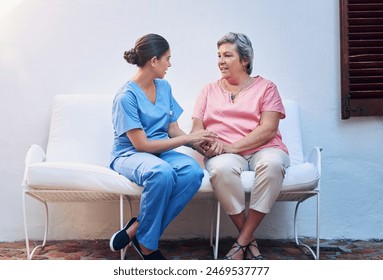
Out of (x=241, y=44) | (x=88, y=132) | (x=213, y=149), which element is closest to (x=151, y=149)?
(x=213, y=149)

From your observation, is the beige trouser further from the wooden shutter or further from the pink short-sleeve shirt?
the wooden shutter

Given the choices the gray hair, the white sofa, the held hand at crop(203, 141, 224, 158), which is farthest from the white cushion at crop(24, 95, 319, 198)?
the gray hair

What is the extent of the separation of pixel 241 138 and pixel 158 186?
1.68ft

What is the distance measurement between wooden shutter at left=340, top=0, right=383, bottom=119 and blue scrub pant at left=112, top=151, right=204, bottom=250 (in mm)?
1002

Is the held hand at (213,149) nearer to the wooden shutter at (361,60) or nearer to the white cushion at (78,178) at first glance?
the white cushion at (78,178)

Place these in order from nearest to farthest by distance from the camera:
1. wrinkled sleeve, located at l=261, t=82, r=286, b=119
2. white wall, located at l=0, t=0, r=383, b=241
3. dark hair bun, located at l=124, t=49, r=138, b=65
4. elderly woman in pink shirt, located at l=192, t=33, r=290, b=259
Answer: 1. elderly woman in pink shirt, located at l=192, t=33, r=290, b=259
2. dark hair bun, located at l=124, t=49, r=138, b=65
3. wrinkled sleeve, located at l=261, t=82, r=286, b=119
4. white wall, located at l=0, t=0, r=383, b=241

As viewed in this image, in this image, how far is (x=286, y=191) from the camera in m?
2.67

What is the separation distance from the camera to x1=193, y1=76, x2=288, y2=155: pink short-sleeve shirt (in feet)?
9.37

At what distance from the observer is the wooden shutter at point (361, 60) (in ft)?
10.5

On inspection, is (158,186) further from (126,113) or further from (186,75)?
(186,75)

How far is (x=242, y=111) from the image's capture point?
2.86m

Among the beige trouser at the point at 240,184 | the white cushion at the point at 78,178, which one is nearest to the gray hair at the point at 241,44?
the beige trouser at the point at 240,184
